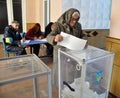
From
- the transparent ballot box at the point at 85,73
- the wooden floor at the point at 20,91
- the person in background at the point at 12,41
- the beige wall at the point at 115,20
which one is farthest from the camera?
the person in background at the point at 12,41

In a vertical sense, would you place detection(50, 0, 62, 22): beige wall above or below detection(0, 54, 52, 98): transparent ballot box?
above

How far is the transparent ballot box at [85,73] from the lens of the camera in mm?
1457

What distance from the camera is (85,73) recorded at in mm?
1388

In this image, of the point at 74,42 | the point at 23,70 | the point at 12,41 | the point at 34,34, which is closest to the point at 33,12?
the point at 34,34

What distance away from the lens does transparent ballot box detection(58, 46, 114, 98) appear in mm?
1457

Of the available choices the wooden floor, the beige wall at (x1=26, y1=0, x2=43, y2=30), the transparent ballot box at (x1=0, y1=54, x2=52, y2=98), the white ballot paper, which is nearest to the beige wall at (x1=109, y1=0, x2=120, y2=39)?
the white ballot paper

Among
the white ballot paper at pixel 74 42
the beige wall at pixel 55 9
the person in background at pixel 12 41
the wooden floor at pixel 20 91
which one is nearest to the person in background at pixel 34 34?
the person in background at pixel 12 41

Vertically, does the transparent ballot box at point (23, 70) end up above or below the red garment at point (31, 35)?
below

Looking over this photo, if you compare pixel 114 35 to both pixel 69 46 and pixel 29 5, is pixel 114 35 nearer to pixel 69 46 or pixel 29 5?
pixel 69 46

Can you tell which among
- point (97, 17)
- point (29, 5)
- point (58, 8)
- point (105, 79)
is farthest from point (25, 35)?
point (105, 79)

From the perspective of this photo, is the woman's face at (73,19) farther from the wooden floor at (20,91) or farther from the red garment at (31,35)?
the red garment at (31,35)

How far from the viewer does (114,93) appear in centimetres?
218

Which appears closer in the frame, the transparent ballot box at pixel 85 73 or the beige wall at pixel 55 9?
the transparent ballot box at pixel 85 73

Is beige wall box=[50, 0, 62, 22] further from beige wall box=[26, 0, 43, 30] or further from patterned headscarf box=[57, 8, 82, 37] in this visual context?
patterned headscarf box=[57, 8, 82, 37]
